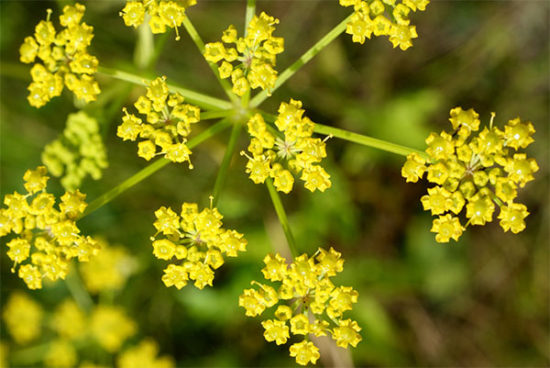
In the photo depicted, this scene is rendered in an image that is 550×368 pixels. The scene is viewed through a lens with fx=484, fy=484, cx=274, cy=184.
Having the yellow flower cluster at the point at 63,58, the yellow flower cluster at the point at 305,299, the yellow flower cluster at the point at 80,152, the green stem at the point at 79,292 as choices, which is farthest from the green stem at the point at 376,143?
the green stem at the point at 79,292

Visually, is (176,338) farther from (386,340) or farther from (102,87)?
(102,87)

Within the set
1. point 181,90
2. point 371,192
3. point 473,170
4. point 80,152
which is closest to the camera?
point 473,170

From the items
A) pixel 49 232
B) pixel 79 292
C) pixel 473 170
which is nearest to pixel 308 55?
pixel 473 170

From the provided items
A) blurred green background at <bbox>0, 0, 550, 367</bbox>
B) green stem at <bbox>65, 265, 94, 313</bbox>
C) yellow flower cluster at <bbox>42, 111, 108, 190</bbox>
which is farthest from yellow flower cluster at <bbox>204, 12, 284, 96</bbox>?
green stem at <bbox>65, 265, 94, 313</bbox>

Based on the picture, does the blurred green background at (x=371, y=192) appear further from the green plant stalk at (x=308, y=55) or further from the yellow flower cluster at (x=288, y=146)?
the yellow flower cluster at (x=288, y=146)

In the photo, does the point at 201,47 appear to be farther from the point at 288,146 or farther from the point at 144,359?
the point at 144,359

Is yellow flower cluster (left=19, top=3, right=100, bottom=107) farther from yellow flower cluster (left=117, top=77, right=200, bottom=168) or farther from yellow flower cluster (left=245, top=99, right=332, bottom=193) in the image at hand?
yellow flower cluster (left=245, top=99, right=332, bottom=193)
